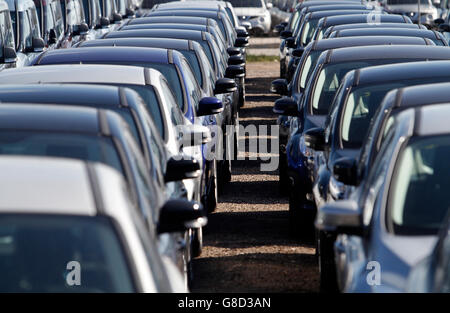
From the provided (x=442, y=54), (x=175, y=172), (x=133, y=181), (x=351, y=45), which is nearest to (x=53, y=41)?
(x=351, y=45)

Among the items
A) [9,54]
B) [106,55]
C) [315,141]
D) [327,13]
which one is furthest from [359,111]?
[327,13]

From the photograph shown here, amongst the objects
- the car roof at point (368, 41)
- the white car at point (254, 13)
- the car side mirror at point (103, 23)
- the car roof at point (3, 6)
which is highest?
the car roof at point (368, 41)

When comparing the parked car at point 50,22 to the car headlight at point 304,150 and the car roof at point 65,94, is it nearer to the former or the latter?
the car headlight at point 304,150

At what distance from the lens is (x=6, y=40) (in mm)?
19547

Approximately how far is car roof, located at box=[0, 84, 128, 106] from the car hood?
32.8m

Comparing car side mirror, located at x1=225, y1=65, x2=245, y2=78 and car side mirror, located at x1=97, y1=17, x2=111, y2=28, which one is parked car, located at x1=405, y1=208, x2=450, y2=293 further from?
car side mirror, located at x1=97, y1=17, x2=111, y2=28

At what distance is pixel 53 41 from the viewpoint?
25.1m

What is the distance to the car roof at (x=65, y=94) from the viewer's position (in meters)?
8.07

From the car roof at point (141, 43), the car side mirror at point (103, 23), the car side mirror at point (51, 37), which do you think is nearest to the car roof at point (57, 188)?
the car roof at point (141, 43)

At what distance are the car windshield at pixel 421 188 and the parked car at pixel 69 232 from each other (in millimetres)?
1663

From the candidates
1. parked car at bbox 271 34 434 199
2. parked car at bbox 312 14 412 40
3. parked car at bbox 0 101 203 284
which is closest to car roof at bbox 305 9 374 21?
parked car at bbox 312 14 412 40

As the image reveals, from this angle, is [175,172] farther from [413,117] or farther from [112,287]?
[112,287]

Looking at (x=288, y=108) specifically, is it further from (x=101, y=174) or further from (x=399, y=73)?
(x=101, y=174)

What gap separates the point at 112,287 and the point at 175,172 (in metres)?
2.99
